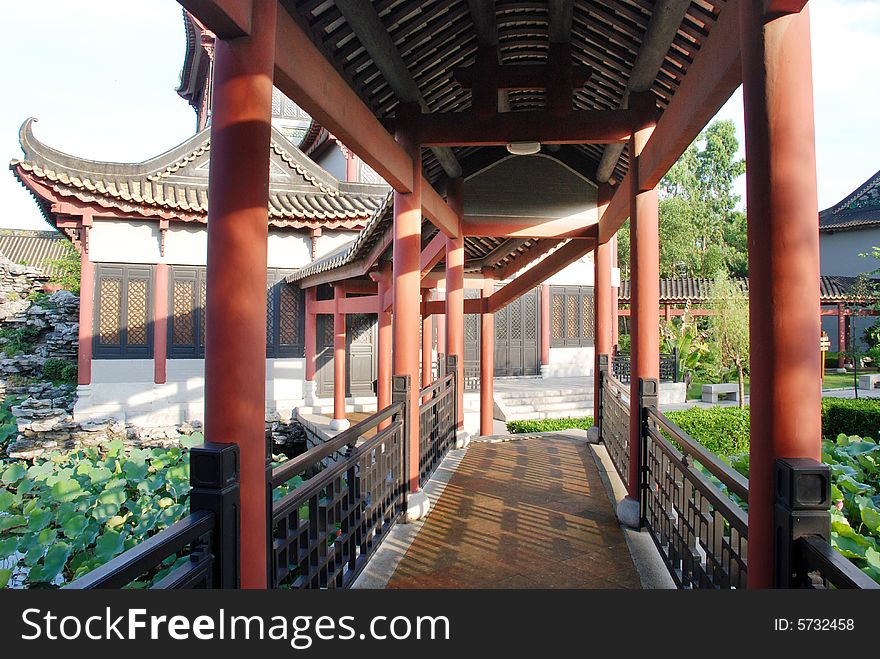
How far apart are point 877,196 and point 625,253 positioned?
10665 millimetres

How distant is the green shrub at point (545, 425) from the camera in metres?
11.7

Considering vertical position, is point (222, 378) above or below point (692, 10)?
below

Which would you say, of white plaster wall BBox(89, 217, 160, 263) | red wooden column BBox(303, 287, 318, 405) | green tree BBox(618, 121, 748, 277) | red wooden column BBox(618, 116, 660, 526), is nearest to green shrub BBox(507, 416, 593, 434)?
red wooden column BBox(303, 287, 318, 405)

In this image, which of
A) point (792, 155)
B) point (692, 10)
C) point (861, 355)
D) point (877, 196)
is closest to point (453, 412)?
point (692, 10)

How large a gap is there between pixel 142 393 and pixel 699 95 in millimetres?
10037

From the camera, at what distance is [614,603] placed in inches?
66.0

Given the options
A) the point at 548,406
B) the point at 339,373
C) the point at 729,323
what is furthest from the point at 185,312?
the point at 729,323

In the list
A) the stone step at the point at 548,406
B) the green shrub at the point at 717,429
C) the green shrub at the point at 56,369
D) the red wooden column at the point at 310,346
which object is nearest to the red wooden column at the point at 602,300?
the green shrub at the point at 717,429

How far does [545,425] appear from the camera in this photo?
11.7 meters

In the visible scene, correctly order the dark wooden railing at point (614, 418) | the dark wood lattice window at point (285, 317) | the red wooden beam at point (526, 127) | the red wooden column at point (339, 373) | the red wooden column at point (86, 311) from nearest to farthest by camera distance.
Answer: the red wooden beam at point (526, 127)
the dark wooden railing at point (614, 418)
the red wooden column at point (339, 373)
the red wooden column at point (86, 311)
the dark wood lattice window at point (285, 317)

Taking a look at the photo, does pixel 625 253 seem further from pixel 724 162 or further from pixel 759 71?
pixel 759 71

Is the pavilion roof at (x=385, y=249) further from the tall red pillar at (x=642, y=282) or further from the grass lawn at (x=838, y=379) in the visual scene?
the grass lawn at (x=838, y=379)

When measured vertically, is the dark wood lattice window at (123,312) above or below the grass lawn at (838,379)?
above

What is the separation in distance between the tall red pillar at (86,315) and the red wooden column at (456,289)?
6.56m
